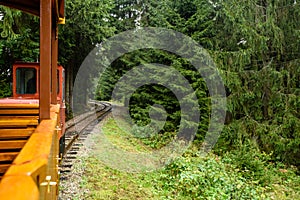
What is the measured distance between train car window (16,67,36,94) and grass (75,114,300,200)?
2383mm

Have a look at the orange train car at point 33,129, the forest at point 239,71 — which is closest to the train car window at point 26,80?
the orange train car at point 33,129

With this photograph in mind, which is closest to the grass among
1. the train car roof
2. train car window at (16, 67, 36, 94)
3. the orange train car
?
train car window at (16, 67, 36, 94)

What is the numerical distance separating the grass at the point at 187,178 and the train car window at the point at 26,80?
2383mm

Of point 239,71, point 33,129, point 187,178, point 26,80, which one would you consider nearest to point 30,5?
point 33,129

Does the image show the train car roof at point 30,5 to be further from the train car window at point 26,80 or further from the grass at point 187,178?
the grass at point 187,178

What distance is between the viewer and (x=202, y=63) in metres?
11.6

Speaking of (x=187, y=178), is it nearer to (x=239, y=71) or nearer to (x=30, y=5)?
(x=30, y=5)

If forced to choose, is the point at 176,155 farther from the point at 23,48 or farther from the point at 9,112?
the point at 23,48

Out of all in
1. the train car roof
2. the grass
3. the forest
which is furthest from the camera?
the forest

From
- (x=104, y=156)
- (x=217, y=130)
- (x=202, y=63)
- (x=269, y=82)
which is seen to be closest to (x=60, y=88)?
(x=104, y=156)

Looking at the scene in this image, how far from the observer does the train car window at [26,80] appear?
6859 millimetres

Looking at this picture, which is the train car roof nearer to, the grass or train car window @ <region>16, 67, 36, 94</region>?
train car window @ <region>16, 67, 36, 94</region>

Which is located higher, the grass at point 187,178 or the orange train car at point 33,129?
the orange train car at point 33,129

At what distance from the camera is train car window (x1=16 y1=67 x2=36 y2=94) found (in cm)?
686
